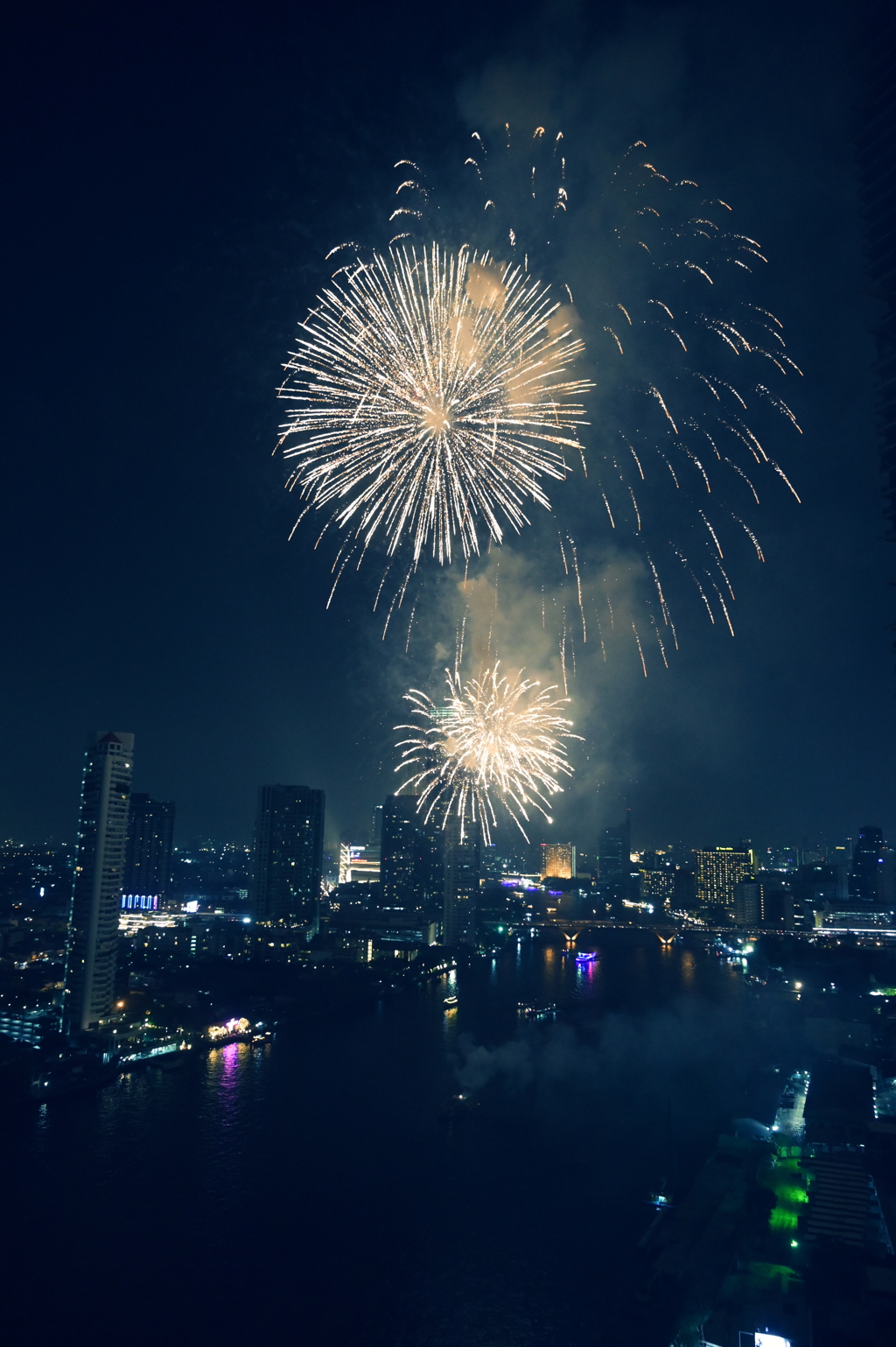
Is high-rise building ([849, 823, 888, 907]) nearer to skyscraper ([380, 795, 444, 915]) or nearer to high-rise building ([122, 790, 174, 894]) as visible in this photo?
skyscraper ([380, 795, 444, 915])

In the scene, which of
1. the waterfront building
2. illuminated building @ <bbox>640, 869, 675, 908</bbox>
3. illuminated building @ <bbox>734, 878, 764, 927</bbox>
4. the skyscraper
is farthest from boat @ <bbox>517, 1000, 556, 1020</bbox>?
illuminated building @ <bbox>640, 869, 675, 908</bbox>

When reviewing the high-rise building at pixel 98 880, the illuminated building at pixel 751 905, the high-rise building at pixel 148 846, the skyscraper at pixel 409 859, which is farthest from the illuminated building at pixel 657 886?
the high-rise building at pixel 98 880

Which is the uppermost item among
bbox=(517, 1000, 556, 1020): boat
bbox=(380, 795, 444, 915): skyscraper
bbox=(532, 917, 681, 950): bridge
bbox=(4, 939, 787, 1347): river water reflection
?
bbox=(380, 795, 444, 915): skyscraper

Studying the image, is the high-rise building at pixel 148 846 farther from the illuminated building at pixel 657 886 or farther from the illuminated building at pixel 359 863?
the illuminated building at pixel 657 886

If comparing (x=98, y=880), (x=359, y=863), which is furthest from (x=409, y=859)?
(x=98, y=880)

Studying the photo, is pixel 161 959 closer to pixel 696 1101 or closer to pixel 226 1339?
pixel 696 1101

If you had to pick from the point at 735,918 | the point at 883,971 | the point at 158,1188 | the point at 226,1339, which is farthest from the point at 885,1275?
the point at 735,918

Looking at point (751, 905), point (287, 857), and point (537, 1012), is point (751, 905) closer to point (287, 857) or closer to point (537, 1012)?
point (287, 857)
